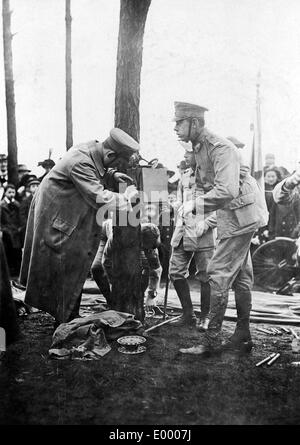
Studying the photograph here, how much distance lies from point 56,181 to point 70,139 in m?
0.46

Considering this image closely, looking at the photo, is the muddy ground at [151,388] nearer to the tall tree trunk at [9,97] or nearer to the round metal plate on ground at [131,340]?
the round metal plate on ground at [131,340]

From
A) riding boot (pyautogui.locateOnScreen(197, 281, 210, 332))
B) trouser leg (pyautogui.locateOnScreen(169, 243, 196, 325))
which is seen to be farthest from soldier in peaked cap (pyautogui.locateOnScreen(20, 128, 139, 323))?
riding boot (pyautogui.locateOnScreen(197, 281, 210, 332))

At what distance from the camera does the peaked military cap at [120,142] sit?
3.86 m

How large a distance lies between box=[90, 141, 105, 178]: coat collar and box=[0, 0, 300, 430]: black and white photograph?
0.01m

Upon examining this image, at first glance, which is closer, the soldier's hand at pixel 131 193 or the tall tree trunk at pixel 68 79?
the soldier's hand at pixel 131 193

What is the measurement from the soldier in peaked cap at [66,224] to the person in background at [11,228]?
256mm

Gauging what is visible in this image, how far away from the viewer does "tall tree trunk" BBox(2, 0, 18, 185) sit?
4090mm

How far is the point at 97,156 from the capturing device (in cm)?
389

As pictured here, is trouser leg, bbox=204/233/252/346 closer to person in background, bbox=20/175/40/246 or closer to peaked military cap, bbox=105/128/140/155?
peaked military cap, bbox=105/128/140/155

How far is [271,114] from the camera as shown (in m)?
4.12

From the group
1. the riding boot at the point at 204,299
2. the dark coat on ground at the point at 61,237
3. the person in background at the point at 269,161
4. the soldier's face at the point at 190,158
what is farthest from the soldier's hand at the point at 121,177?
the person in background at the point at 269,161

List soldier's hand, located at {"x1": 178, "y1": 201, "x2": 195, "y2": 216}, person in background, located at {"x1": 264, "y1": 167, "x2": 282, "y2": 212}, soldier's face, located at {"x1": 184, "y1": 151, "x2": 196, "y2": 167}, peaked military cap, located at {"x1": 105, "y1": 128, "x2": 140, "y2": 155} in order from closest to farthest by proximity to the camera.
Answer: soldier's hand, located at {"x1": 178, "y1": 201, "x2": 195, "y2": 216} → peaked military cap, located at {"x1": 105, "y1": 128, "x2": 140, "y2": 155} → soldier's face, located at {"x1": 184, "y1": 151, "x2": 196, "y2": 167} → person in background, located at {"x1": 264, "y1": 167, "x2": 282, "y2": 212}

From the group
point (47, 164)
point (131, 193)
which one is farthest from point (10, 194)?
point (131, 193)
